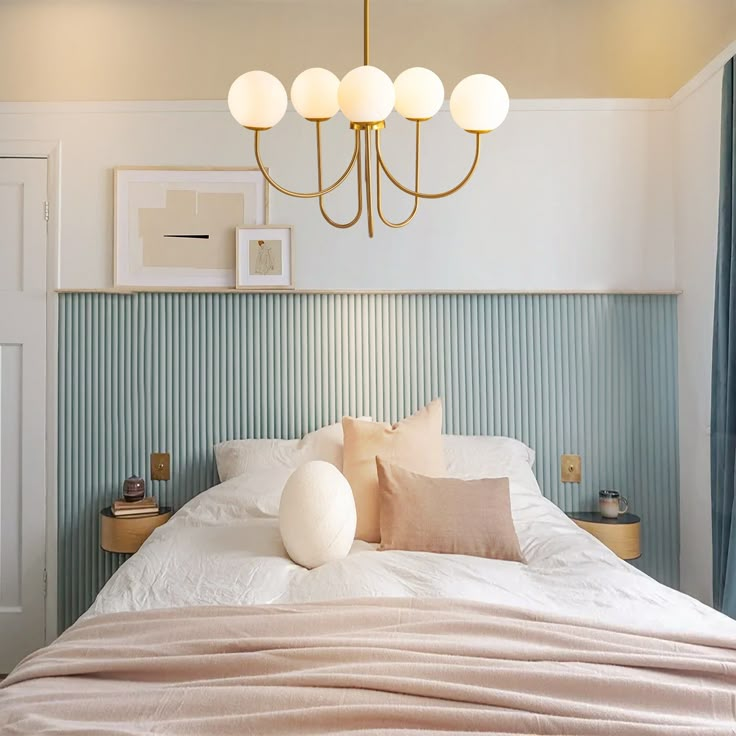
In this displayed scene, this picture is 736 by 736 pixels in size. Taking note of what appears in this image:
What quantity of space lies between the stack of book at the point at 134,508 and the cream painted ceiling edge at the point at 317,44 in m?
1.77

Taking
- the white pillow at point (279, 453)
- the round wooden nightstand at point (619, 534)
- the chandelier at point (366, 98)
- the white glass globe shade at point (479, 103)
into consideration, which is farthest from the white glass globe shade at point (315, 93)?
the round wooden nightstand at point (619, 534)

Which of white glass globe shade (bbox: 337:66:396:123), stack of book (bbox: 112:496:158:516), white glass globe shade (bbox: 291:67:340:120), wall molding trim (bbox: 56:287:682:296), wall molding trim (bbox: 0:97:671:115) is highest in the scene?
wall molding trim (bbox: 0:97:671:115)

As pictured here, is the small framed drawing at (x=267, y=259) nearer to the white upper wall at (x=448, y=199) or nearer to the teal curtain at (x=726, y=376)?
the white upper wall at (x=448, y=199)

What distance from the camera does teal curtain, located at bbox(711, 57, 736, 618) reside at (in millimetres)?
2586

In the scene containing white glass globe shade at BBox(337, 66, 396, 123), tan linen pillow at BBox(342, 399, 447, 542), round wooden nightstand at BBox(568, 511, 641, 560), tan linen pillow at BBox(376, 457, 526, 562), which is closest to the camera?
white glass globe shade at BBox(337, 66, 396, 123)

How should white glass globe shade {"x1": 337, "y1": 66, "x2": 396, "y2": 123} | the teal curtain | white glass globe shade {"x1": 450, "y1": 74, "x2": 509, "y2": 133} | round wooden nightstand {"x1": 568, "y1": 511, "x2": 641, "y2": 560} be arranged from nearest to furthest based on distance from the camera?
white glass globe shade {"x1": 337, "y1": 66, "x2": 396, "y2": 123} → white glass globe shade {"x1": 450, "y1": 74, "x2": 509, "y2": 133} → the teal curtain → round wooden nightstand {"x1": 568, "y1": 511, "x2": 641, "y2": 560}

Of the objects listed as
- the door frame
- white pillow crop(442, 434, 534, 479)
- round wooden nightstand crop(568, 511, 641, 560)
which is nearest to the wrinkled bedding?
white pillow crop(442, 434, 534, 479)

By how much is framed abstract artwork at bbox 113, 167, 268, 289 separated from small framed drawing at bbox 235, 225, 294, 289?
67 millimetres

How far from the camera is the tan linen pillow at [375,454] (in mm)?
2422

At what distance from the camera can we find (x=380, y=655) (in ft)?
4.56

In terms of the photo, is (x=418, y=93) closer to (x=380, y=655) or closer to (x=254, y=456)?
(x=380, y=655)

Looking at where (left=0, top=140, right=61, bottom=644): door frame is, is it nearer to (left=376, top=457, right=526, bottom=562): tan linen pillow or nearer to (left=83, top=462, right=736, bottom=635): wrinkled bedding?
(left=83, top=462, right=736, bottom=635): wrinkled bedding

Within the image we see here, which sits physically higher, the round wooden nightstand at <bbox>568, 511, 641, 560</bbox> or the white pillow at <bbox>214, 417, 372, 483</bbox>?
the white pillow at <bbox>214, 417, 372, 483</bbox>

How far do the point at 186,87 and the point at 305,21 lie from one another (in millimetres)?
610
